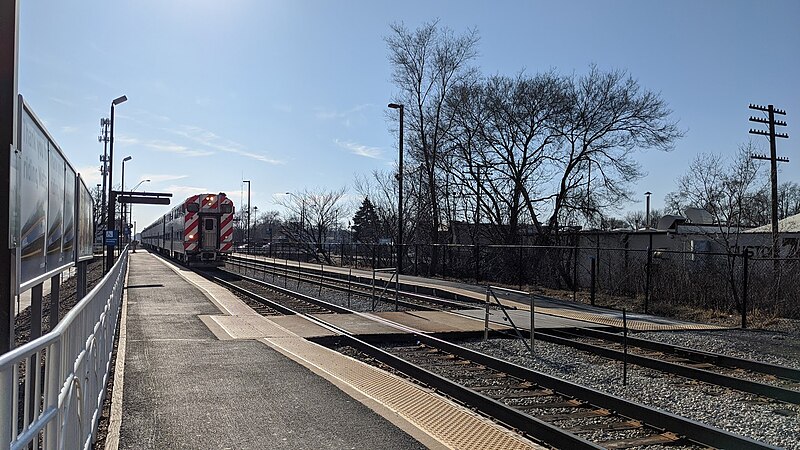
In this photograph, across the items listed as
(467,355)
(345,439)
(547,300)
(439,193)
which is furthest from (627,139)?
(345,439)

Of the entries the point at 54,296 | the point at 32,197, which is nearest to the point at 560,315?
the point at 54,296

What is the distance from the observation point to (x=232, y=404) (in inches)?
296

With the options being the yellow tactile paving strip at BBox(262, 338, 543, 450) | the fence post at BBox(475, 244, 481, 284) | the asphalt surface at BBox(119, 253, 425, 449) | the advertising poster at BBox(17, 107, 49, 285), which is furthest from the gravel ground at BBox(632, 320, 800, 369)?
the fence post at BBox(475, 244, 481, 284)

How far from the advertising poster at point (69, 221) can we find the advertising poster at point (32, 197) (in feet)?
6.95

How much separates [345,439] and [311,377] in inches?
106

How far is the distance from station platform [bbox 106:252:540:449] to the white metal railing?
1059 mm

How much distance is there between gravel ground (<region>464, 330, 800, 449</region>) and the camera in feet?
24.9

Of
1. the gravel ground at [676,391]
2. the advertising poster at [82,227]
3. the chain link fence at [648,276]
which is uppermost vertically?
the advertising poster at [82,227]

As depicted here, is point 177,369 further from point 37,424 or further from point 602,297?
point 602,297


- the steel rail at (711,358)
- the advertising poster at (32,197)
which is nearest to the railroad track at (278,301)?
the steel rail at (711,358)

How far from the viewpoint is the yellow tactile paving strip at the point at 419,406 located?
6.39 m

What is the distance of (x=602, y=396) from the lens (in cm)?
820

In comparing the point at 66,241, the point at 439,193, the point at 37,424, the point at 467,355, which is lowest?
the point at 467,355

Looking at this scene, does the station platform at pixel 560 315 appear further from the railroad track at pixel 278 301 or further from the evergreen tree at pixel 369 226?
the evergreen tree at pixel 369 226
